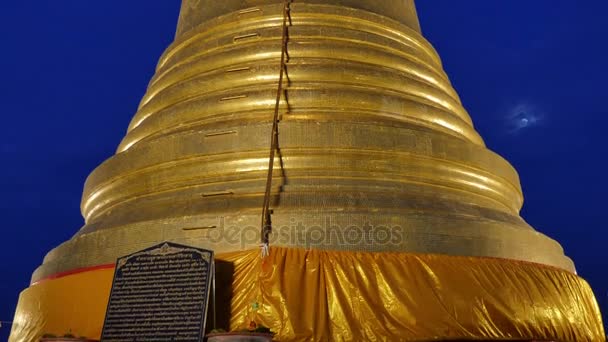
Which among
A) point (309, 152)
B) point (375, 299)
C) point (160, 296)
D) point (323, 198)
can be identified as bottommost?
point (160, 296)

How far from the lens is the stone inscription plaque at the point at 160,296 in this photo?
217 inches

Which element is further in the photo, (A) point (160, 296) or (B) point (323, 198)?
(B) point (323, 198)

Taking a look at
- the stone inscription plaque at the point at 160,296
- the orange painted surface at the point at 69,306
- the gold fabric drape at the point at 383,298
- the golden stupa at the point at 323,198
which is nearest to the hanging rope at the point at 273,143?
the golden stupa at the point at 323,198

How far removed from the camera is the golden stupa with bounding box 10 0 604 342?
597 cm

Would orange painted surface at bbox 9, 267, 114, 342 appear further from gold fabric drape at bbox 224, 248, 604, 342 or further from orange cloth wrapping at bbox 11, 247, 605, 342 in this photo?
gold fabric drape at bbox 224, 248, 604, 342

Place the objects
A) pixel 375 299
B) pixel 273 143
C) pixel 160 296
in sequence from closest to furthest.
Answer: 1. pixel 160 296
2. pixel 375 299
3. pixel 273 143

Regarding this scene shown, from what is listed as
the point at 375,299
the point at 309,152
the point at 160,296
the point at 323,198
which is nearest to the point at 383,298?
the point at 375,299

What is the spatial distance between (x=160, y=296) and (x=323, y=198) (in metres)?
1.78

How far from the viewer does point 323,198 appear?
655 cm

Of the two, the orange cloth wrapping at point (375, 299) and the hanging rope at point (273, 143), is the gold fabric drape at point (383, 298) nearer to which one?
the orange cloth wrapping at point (375, 299)

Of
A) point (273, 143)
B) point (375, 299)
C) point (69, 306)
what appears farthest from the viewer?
point (273, 143)

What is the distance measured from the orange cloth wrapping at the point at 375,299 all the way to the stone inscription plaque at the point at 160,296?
14.9 inches

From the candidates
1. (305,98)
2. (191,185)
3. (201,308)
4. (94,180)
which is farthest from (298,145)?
(94,180)

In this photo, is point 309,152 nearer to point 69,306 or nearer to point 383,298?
point 383,298
